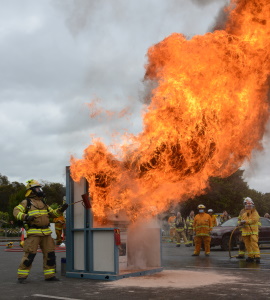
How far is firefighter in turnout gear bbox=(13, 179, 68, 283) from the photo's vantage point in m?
9.57

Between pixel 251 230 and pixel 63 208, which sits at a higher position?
pixel 63 208

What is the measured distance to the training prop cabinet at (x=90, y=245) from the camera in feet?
31.6

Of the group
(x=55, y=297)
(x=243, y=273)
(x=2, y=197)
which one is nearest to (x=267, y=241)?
(x=243, y=273)

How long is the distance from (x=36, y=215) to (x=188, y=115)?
13.6 ft

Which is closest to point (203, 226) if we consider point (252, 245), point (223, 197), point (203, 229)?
point (203, 229)

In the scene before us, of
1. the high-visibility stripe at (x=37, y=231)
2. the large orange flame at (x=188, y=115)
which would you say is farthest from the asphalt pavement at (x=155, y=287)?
the large orange flame at (x=188, y=115)

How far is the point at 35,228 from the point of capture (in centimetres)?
980

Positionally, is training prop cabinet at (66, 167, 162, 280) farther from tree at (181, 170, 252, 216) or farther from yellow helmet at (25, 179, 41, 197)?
tree at (181, 170, 252, 216)

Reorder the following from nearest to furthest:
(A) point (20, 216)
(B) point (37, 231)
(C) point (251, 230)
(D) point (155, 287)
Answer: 1. (D) point (155, 287)
2. (A) point (20, 216)
3. (B) point (37, 231)
4. (C) point (251, 230)

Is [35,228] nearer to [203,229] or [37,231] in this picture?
[37,231]

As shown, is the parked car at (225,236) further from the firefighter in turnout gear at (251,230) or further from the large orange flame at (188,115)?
the large orange flame at (188,115)

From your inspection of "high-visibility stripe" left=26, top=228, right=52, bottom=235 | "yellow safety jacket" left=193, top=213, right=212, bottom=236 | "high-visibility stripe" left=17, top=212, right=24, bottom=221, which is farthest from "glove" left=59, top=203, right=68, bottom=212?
"yellow safety jacket" left=193, top=213, right=212, bottom=236

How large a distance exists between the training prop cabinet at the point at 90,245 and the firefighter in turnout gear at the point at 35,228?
1.77ft

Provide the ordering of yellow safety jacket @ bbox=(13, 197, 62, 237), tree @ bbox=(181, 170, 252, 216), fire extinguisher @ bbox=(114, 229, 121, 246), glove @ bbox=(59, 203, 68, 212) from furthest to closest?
tree @ bbox=(181, 170, 252, 216)
glove @ bbox=(59, 203, 68, 212)
yellow safety jacket @ bbox=(13, 197, 62, 237)
fire extinguisher @ bbox=(114, 229, 121, 246)
